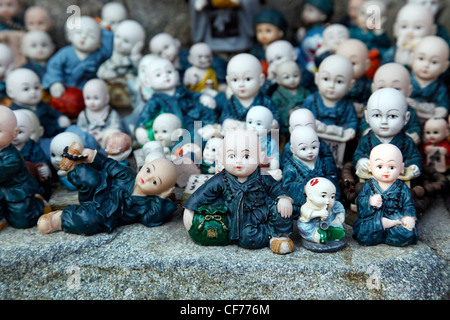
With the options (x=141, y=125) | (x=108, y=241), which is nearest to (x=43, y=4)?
(x=141, y=125)

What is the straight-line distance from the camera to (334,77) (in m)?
5.16

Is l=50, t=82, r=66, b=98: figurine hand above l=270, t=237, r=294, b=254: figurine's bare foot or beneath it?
above

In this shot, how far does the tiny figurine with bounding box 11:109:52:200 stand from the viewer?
5.07m

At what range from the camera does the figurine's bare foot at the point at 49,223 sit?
438 centimetres

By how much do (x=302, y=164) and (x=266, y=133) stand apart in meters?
0.62

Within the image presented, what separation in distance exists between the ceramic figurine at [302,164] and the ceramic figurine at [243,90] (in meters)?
0.76

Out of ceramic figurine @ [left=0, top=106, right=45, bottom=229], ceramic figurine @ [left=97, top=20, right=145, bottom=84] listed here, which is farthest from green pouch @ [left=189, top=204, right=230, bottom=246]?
ceramic figurine @ [left=97, top=20, right=145, bottom=84]

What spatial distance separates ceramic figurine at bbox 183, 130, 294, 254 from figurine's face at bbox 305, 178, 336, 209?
0.19 m

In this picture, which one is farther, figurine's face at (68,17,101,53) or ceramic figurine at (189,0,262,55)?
ceramic figurine at (189,0,262,55)

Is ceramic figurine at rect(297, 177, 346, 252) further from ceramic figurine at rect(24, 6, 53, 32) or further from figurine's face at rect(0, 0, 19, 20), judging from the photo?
figurine's face at rect(0, 0, 19, 20)

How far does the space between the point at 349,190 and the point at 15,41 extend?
4.86 metres

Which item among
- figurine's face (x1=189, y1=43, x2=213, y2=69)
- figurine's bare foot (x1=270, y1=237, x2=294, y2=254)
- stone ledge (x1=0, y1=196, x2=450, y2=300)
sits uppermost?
figurine's face (x1=189, y1=43, x2=213, y2=69)

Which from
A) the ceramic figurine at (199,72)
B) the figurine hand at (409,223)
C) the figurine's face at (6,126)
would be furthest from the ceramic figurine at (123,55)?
the figurine hand at (409,223)

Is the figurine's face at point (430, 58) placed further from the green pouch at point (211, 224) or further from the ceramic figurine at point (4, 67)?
the ceramic figurine at point (4, 67)
